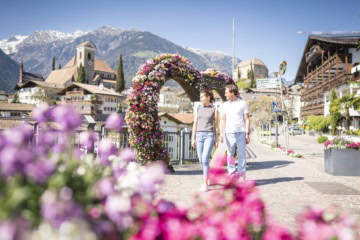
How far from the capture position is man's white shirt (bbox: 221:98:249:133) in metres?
7.36

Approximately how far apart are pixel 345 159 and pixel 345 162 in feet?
0.28

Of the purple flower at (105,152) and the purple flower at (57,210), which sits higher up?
the purple flower at (105,152)

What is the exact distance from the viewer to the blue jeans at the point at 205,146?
21.6 feet

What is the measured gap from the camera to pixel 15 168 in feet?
4.37

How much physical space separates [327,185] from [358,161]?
8.33ft

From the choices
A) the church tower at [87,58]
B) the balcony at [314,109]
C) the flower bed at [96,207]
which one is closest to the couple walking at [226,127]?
the flower bed at [96,207]

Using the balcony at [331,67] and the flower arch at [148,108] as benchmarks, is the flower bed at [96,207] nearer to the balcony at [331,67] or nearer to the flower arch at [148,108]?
the flower arch at [148,108]

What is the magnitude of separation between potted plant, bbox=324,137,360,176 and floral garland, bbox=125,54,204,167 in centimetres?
480

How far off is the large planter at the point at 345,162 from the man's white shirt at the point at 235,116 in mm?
4256

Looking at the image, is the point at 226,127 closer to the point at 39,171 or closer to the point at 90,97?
the point at 39,171

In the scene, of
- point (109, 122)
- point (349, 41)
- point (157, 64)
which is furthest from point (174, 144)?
point (349, 41)

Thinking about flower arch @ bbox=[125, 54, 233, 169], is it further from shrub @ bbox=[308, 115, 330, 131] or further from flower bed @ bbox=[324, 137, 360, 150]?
shrub @ bbox=[308, 115, 330, 131]

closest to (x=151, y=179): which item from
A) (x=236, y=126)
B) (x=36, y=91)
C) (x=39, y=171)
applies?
(x=39, y=171)

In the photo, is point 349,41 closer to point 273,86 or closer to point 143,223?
point 273,86
